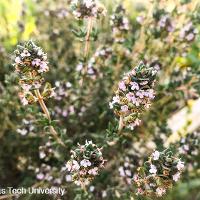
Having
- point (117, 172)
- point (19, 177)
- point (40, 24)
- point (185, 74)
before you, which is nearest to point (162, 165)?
point (117, 172)

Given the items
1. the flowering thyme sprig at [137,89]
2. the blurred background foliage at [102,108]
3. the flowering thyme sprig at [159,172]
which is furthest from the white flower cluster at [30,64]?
the flowering thyme sprig at [159,172]

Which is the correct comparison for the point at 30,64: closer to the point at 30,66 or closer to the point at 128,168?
the point at 30,66

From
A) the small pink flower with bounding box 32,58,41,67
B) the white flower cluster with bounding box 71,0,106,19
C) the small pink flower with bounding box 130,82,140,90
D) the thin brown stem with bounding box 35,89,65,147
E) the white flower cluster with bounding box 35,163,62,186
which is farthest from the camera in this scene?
the white flower cluster with bounding box 35,163,62,186

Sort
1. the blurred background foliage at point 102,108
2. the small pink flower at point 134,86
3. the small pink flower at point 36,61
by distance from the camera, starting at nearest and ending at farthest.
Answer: the small pink flower at point 134,86 < the small pink flower at point 36,61 < the blurred background foliage at point 102,108

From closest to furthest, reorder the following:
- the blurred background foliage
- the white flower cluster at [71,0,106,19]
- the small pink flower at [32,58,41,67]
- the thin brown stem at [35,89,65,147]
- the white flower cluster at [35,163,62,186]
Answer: the small pink flower at [32,58,41,67] → the thin brown stem at [35,89,65,147] → the white flower cluster at [71,0,106,19] → the white flower cluster at [35,163,62,186] → the blurred background foliage

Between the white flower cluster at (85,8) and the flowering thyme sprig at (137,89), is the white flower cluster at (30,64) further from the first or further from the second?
the white flower cluster at (85,8)

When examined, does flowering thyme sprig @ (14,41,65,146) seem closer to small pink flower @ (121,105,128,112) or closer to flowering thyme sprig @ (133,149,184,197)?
small pink flower @ (121,105,128,112)

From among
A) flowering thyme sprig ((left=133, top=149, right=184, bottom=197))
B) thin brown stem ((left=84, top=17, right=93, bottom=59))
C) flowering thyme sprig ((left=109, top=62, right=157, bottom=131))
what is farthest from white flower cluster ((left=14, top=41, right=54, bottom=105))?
flowering thyme sprig ((left=133, top=149, right=184, bottom=197))
